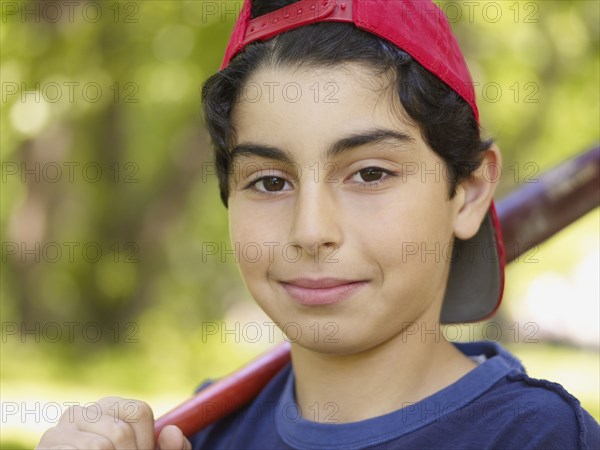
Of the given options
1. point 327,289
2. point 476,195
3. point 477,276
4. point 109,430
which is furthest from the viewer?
point 477,276

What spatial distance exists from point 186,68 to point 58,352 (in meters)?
3.07

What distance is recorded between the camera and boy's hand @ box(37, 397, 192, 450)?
6.25 feet

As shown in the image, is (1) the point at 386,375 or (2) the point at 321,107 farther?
(1) the point at 386,375

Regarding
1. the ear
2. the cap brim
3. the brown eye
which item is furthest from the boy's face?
the cap brim

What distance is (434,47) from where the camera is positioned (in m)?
1.93

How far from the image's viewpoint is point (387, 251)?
1800mm

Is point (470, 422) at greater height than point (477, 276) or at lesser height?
lesser

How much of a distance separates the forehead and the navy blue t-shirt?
1.79ft

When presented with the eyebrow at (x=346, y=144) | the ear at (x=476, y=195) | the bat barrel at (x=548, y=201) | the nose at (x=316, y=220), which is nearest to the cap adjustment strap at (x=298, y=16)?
the eyebrow at (x=346, y=144)

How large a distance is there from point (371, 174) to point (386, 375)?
0.46 meters

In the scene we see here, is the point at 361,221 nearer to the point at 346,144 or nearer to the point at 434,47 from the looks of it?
the point at 346,144

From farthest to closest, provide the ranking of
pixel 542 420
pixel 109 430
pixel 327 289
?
1. pixel 109 430
2. pixel 327 289
3. pixel 542 420

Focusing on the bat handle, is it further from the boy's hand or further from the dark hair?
the dark hair

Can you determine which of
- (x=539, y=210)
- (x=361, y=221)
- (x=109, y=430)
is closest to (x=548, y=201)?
(x=539, y=210)
